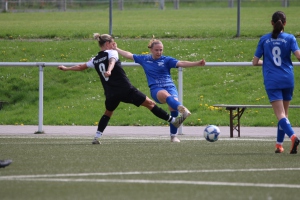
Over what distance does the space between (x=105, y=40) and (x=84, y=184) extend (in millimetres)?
5148

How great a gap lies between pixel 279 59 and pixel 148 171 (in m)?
3.11

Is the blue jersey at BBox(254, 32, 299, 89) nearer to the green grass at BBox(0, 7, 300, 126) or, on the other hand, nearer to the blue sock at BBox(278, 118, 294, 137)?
the blue sock at BBox(278, 118, 294, 137)

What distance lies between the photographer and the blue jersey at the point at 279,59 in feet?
33.8

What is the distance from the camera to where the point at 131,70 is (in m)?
20.9

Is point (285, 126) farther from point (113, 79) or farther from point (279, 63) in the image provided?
point (113, 79)

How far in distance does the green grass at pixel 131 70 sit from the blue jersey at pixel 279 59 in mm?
6496

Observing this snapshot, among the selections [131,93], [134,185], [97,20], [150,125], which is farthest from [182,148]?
[97,20]

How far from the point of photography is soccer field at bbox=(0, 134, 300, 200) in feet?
21.9

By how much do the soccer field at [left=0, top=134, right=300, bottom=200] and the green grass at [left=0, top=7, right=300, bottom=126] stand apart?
5.71 m

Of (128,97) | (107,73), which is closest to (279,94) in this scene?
(107,73)

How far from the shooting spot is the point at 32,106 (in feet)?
62.4

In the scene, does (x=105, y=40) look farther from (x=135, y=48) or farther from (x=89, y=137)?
(x=135, y=48)

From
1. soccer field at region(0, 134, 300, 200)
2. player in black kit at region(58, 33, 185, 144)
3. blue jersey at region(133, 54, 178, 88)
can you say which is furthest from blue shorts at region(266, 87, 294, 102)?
blue jersey at region(133, 54, 178, 88)

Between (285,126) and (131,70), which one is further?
(131,70)
